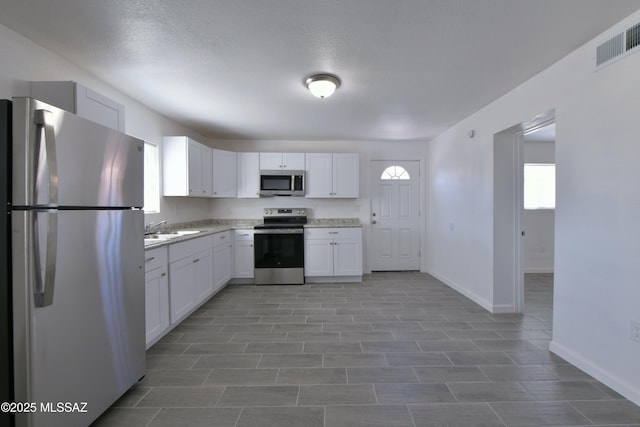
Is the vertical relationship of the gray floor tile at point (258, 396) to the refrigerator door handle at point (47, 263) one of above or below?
below

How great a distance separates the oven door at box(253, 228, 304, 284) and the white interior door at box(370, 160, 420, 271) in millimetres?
1480

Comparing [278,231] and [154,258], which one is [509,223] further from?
[154,258]

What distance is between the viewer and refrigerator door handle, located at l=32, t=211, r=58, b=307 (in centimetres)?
122

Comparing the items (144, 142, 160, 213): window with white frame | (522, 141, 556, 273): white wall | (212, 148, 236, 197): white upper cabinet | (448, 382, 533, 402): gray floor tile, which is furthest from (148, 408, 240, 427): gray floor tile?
(522, 141, 556, 273): white wall

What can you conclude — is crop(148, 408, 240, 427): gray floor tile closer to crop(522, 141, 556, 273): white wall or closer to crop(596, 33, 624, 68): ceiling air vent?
crop(596, 33, 624, 68): ceiling air vent

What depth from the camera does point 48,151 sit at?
124 centimetres

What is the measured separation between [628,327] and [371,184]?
3673mm

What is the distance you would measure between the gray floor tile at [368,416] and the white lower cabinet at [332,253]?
9.01 ft

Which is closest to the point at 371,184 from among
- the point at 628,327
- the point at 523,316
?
the point at 523,316

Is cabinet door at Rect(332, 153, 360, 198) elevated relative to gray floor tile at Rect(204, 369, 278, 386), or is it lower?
elevated

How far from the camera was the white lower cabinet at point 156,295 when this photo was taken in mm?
2273

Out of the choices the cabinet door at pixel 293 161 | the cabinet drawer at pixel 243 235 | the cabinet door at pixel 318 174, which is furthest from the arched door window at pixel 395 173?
the cabinet drawer at pixel 243 235

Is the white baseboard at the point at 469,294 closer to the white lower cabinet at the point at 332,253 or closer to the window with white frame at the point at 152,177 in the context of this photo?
the white lower cabinet at the point at 332,253

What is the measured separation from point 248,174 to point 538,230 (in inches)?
209
